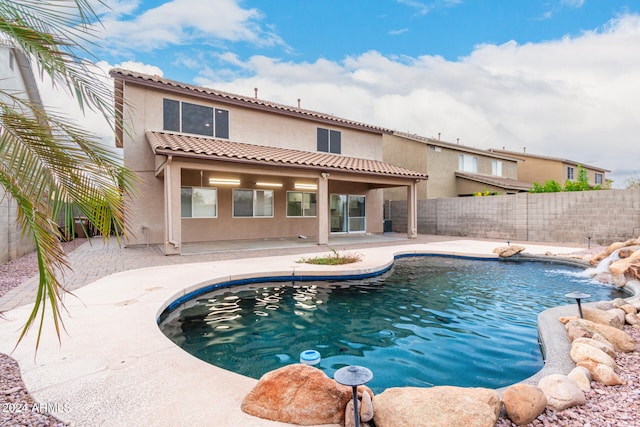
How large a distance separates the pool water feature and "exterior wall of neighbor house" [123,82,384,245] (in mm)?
5181

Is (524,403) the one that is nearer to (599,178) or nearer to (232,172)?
(232,172)

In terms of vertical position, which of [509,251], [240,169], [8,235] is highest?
[240,169]

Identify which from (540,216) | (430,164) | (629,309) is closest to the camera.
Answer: (629,309)

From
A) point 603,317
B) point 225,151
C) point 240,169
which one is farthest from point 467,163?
point 603,317

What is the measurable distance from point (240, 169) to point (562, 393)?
9.81 metres

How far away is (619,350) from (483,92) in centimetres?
2294

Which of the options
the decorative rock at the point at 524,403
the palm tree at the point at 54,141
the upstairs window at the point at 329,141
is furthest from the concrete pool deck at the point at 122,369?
the upstairs window at the point at 329,141

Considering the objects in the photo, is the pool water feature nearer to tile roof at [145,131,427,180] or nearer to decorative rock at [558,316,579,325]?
decorative rock at [558,316,579,325]

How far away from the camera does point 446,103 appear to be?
85.1 feet

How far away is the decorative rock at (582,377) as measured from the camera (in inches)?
108

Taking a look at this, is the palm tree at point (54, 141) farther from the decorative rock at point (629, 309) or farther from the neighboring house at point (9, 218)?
the neighboring house at point (9, 218)

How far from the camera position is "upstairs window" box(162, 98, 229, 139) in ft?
39.2

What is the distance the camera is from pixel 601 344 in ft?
11.0

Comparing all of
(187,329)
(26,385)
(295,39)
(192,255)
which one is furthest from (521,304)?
(295,39)
